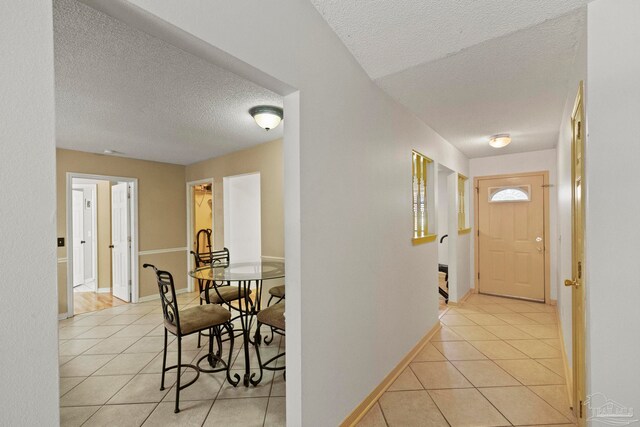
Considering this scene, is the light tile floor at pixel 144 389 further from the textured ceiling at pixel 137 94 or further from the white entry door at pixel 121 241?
the textured ceiling at pixel 137 94

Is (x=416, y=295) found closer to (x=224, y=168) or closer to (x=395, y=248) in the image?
(x=395, y=248)

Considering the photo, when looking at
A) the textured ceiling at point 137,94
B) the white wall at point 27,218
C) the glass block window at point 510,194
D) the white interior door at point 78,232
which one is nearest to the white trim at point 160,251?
the textured ceiling at point 137,94

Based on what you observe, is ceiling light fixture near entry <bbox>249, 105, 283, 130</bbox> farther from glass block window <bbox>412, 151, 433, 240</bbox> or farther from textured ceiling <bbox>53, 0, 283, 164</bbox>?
glass block window <bbox>412, 151, 433, 240</bbox>

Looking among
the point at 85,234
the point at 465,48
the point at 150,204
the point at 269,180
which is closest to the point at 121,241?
the point at 150,204

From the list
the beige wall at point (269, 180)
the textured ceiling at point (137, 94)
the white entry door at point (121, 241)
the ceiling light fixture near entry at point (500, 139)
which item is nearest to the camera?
the textured ceiling at point (137, 94)

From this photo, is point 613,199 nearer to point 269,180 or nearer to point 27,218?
point 27,218

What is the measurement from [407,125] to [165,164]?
173 inches

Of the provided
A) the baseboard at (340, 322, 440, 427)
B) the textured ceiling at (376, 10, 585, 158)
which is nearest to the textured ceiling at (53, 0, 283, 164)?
the textured ceiling at (376, 10, 585, 158)

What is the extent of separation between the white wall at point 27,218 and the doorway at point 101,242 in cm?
425

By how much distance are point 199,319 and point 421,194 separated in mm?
2617

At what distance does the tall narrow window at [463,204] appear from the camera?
15.0 ft

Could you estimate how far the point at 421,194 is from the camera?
326 cm

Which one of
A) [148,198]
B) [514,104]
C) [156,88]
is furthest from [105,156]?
[514,104]

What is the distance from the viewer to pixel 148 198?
4.86 m
